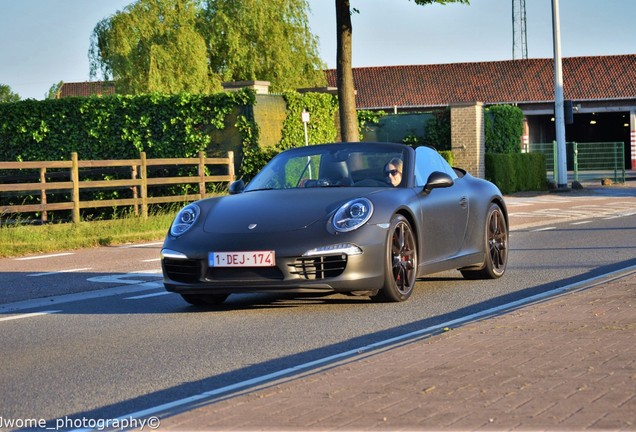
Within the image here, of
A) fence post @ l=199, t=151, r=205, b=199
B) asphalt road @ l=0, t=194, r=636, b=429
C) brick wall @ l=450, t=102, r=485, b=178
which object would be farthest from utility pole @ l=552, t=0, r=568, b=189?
asphalt road @ l=0, t=194, r=636, b=429

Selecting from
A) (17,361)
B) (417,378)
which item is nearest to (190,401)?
(417,378)

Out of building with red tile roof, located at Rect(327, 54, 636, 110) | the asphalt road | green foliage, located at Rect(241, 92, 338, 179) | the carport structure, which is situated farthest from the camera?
building with red tile roof, located at Rect(327, 54, 636, 110)

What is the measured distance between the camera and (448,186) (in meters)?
10.8

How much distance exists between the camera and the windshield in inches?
421

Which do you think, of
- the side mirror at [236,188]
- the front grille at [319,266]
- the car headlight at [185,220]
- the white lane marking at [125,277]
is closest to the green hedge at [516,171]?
the white lane marking at [125,277]

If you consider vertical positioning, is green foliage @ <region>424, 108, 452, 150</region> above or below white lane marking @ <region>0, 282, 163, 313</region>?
above

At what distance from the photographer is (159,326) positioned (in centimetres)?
916

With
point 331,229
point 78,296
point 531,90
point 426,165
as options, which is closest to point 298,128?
point 78,296

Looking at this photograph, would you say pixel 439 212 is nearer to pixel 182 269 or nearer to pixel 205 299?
pixel 205 299

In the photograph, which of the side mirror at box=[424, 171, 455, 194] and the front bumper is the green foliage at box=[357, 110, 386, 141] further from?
the front bumper

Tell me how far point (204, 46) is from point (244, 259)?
139ft

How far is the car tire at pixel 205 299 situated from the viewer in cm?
1039

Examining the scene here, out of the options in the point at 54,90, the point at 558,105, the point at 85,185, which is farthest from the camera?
the point at 54,90

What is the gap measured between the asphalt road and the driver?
1035mm
